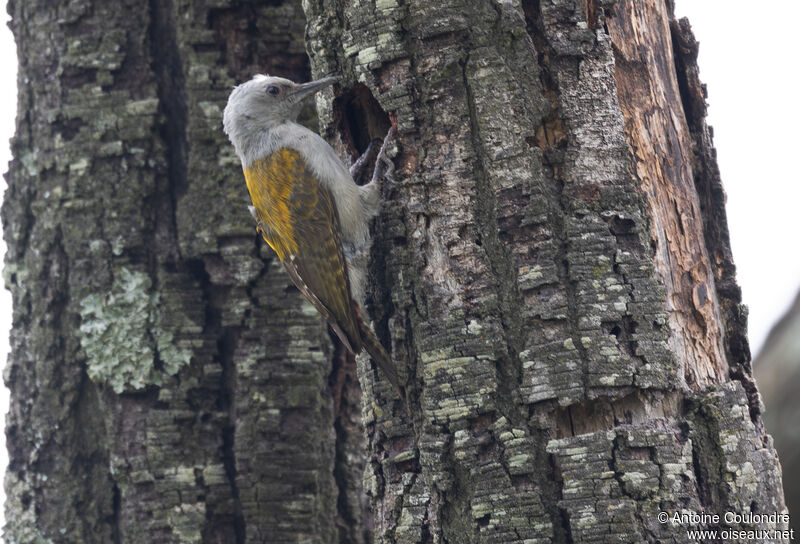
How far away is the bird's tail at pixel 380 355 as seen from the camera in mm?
2691

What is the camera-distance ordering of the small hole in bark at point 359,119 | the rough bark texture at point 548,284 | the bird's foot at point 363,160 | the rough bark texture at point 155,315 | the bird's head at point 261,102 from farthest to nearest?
the bird's head at point 261,102
the rough bark texture at point 155,315
the bird's foot at point 363,160
the small hole in bark at point 359,119
the rough bark texture at point 548,284

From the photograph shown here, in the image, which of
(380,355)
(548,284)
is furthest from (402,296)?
(548,284)

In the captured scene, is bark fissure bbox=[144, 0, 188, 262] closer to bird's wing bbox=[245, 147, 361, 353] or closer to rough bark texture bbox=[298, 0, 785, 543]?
bird's wing bbox=[245, 147, 361, 353]

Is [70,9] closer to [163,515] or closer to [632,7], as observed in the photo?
[163,515]

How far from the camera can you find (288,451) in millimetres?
3824

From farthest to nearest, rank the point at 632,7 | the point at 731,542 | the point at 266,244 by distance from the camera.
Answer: the point at 266,244 < the point at 632,7 < the point at 731,542

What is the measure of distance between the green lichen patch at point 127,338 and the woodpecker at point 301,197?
0.64m

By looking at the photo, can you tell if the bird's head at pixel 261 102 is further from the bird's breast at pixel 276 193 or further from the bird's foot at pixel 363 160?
the bird's foot at pixel 363 160

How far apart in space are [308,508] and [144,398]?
895 mm

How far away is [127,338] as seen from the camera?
3879 millimetres

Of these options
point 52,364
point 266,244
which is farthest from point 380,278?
point 52,364

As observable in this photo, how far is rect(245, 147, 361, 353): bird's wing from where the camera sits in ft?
12.0

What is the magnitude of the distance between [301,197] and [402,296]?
142cm

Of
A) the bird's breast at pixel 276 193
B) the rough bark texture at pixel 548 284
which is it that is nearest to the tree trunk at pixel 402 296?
the rough bark texture at pixel 548 284
